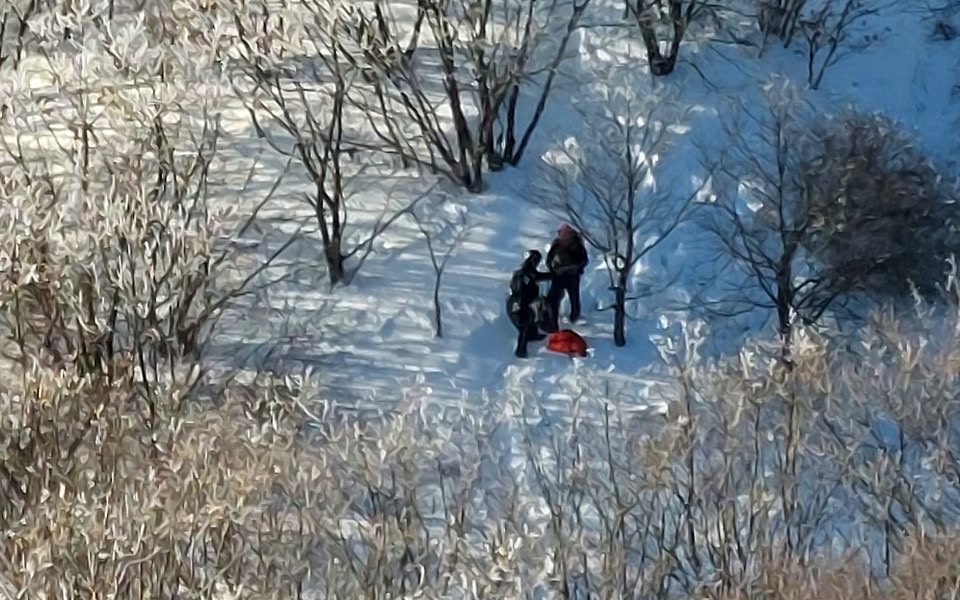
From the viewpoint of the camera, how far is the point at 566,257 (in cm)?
1605

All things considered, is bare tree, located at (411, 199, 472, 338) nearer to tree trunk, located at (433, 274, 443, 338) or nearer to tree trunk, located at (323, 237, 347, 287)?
tree trunk, located at (433, 274, 443, 338)

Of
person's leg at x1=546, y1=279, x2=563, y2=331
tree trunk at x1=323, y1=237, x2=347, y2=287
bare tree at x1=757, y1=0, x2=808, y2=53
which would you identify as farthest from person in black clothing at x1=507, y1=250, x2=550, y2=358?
bare tree at x1=757, y1=0, x2=808, y2=53

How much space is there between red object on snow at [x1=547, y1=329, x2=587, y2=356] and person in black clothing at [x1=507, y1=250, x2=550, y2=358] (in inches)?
A: 10.8

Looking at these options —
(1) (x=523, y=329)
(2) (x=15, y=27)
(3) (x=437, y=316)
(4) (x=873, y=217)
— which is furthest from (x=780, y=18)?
(2) (x=15, y=27)

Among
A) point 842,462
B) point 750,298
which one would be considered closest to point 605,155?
point 750,298

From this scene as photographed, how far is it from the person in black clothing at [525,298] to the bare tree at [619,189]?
3.52 ft

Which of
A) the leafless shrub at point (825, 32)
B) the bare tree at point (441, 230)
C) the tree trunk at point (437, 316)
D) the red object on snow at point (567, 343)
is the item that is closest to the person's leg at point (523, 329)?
the red object on snow at point (567, 343)

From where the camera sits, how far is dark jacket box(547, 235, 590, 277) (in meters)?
16.0

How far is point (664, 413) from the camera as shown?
14.6m

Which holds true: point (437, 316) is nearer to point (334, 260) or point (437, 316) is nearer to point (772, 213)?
point (334, 260)

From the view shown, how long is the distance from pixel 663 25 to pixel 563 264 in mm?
5190

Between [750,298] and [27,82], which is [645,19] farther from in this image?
[27,82]

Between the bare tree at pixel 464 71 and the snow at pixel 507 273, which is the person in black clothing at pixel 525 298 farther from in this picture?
the bare tree at pixel 464 71

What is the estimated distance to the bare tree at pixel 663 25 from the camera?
1909 centimetres
